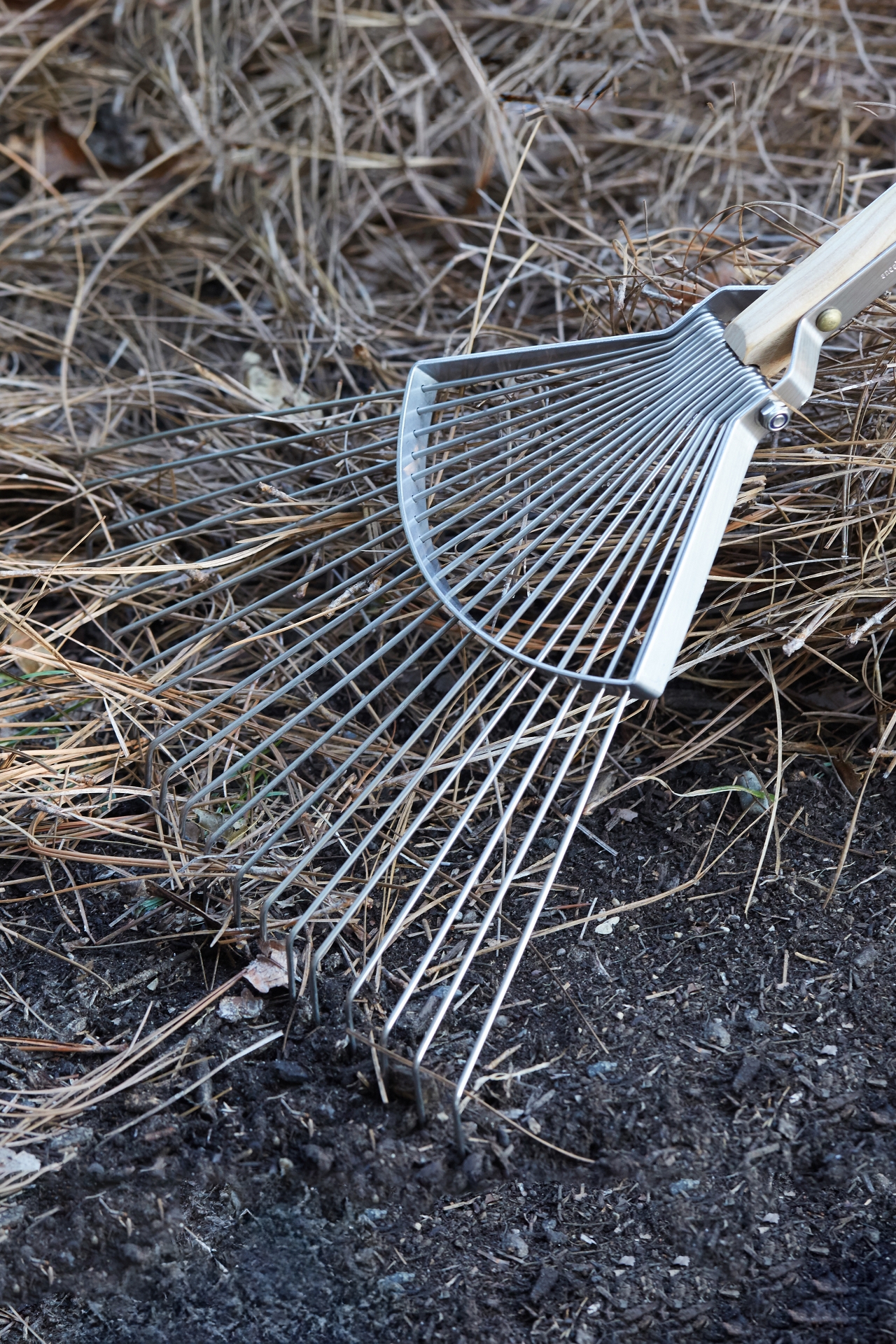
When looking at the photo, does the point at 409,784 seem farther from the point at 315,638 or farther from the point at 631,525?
the point at 631,525

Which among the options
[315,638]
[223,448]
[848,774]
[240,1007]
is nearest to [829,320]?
[848,774]

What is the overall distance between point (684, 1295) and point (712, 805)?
2.09ft

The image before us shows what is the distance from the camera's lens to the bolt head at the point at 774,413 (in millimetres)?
1371

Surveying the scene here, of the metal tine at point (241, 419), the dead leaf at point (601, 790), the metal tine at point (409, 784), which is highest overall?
the metal tine at point (241, 419)

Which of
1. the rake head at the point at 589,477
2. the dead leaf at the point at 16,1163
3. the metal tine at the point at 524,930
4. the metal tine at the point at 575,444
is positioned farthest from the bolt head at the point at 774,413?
the dead leaf at the point at 16,1163

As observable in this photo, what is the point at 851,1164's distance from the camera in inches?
46.4

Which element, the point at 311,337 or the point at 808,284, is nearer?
the point at 808,284

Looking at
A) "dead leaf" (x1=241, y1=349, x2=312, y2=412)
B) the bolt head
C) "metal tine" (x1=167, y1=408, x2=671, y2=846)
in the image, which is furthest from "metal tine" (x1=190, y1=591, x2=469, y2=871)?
"dead leaf" (x1=241, y1=349, x2=312, y2=412)

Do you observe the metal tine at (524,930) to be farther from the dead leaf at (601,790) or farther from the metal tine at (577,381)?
the metal tine at (577,381)

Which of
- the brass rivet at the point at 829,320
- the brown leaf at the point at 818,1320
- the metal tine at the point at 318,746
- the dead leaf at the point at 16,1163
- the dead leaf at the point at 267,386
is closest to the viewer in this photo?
the brown leaf at the point at 818,1320

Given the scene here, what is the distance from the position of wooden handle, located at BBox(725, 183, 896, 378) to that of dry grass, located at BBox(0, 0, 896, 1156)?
0.19 metres

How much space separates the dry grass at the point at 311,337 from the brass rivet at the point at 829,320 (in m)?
0.18

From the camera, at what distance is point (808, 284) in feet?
4.60

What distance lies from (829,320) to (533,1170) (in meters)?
1.11
